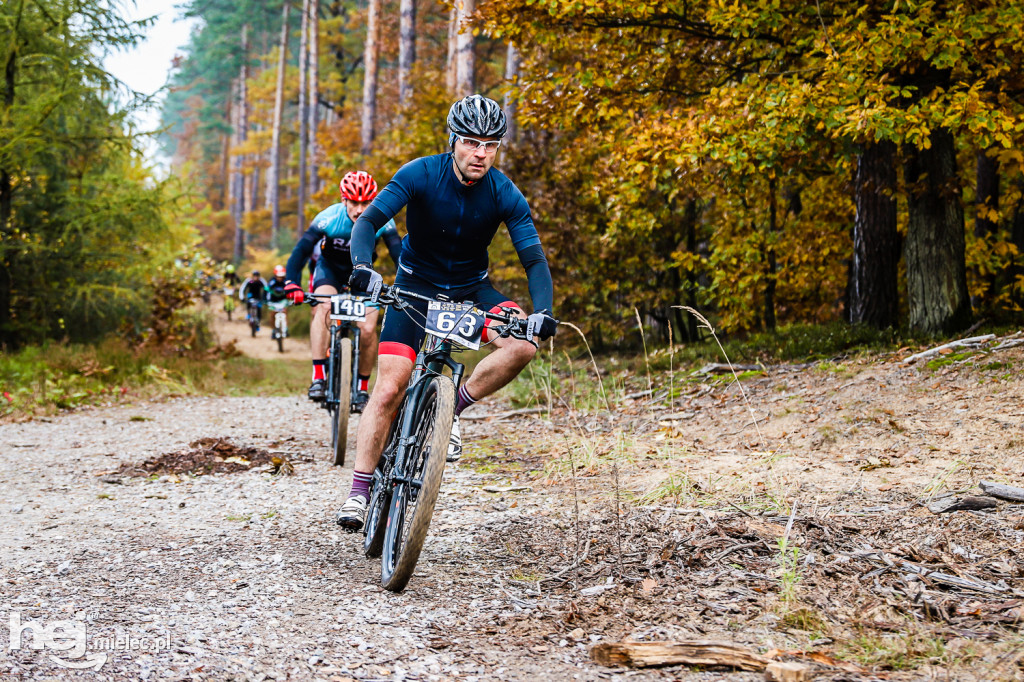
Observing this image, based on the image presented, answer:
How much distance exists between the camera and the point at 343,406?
6.86 meters

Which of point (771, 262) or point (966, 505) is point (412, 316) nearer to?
point (966, 505)

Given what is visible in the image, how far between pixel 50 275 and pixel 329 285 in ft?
28.6

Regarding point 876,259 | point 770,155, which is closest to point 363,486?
point 770,155

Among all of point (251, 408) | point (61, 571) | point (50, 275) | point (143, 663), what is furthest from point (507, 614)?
point (50, 275)

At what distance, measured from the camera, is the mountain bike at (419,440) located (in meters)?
3.60

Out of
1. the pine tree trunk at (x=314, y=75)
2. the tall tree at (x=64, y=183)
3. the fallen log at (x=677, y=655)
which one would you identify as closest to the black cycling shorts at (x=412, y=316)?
the fallen log at (x=677, y=655)

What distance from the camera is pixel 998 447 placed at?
551 centimetres

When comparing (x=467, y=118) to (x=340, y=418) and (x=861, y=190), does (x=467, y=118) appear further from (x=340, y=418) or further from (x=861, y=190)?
(x=861, y=190)

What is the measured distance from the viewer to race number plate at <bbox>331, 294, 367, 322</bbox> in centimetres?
462

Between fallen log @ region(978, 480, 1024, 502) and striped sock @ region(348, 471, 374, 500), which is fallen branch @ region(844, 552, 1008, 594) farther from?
striped sock @ region(348, 471, 374, 500)

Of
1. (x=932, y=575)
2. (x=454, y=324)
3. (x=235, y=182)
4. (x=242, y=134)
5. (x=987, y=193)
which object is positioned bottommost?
(x=932, y=575)

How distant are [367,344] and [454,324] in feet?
10.6

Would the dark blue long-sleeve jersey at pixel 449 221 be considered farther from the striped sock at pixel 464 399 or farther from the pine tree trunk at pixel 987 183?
the pine tree trunk at pixel 987 183

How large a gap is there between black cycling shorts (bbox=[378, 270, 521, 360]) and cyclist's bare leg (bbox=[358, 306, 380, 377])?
234cm
